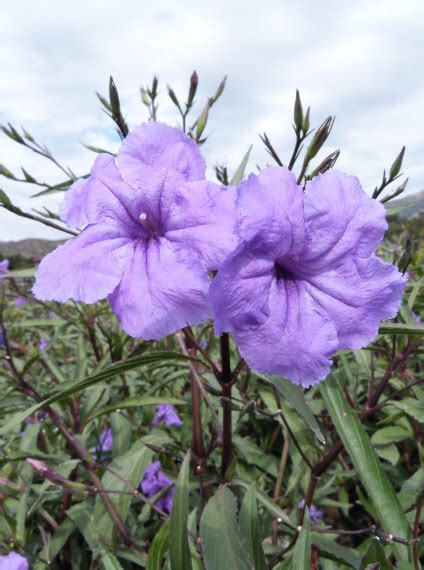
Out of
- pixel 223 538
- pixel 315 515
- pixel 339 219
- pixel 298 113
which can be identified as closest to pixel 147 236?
pixel 339 219

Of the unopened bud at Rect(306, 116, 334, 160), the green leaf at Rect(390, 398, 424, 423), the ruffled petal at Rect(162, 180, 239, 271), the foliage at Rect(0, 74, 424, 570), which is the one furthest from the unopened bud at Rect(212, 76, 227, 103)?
the green leaf at Rect(390, 398, 424, 423)

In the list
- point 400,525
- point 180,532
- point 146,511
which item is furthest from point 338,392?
point 146,511

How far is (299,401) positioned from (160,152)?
21.9 inches

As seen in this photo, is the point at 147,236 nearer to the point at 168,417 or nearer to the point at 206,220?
the point at 206,220

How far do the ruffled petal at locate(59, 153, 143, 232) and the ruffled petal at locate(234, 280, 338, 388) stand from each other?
1.09 feet

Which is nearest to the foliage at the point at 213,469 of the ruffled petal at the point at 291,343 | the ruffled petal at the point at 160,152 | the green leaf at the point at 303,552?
the green leaf at the point at 303,552

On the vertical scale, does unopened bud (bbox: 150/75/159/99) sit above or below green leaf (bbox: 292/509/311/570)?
above

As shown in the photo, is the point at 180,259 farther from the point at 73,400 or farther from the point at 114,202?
the point at 73,400

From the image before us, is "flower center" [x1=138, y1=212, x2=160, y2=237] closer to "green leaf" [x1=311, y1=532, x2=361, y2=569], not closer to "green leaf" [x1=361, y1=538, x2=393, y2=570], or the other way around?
"green leaf" [x1=361, y1=538, x2=393, y2=570]

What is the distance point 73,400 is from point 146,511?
1.58 feet

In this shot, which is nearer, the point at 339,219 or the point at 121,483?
the point at 339,219

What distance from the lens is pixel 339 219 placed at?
0.95m

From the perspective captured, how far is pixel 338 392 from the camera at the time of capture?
120cm

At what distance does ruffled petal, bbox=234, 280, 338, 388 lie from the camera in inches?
35.8
